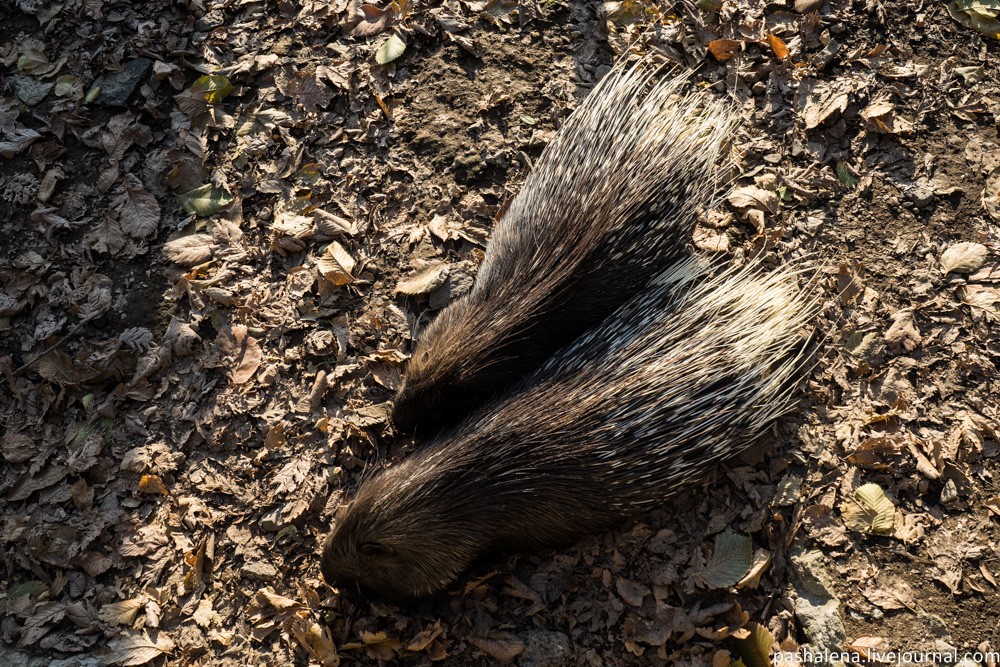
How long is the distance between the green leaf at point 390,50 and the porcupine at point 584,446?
7.67 ft

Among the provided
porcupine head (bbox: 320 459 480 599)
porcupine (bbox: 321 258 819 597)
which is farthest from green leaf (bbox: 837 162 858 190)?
porcupine head (bbox: 320 459 480 599)

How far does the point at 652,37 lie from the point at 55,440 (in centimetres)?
407

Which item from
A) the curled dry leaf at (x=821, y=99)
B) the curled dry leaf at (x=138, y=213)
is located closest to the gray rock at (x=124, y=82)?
the curled dry leaf at (x=138, y=213)

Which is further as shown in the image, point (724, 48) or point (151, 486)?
point (724, 48)

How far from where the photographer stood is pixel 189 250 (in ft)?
14.0

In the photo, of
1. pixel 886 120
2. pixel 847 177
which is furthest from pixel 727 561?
pixel 886 120

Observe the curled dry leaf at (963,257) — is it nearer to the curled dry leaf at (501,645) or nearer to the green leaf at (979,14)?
the green leaf at (979,14)

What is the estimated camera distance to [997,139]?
13.9ft

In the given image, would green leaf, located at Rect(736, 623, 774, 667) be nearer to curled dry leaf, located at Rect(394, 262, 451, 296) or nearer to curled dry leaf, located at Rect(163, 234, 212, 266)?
curled dry leaf, located at Rect(394, 262, 451, 296)

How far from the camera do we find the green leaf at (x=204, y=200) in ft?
14.4

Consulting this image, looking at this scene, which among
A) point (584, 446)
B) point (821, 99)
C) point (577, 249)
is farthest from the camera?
point (821, 99)

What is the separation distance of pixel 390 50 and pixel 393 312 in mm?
1725

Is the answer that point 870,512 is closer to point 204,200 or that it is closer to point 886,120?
point 886,120

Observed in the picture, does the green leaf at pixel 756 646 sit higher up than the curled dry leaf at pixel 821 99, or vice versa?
the curled dry leaf at pixel 821 99
